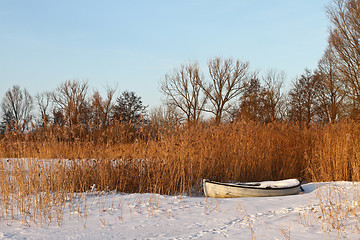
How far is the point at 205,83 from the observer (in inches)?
1246

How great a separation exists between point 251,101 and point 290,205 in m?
25.6

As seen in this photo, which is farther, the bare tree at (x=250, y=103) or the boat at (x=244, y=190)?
the bare tree at (x=250, y=103)

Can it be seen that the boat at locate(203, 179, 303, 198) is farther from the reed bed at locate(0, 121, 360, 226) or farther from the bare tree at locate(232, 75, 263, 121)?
the bare tree at locate(232, 75, 263, 121)

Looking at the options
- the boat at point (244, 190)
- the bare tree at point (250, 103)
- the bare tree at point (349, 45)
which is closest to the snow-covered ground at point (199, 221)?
the boat at point (244, 190)

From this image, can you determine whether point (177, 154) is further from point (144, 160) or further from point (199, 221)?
point (199, 221)

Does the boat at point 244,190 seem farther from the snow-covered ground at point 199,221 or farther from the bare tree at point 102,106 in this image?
the bare tree at point 102,106

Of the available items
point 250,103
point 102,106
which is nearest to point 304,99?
point 250,103

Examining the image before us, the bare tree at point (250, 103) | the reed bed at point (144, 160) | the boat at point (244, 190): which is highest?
the bare tree at point (250, 103)

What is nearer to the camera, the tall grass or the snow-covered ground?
the snow-covered ground

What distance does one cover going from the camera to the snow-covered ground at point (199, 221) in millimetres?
3959

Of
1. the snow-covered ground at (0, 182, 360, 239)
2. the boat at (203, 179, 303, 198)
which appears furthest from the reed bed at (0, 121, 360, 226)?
the boat at (203, 179, 303, 198)

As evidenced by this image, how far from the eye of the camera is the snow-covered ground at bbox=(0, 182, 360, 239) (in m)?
3.96

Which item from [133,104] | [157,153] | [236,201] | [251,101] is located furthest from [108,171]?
[133,104]

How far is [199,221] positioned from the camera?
14.9 feet
